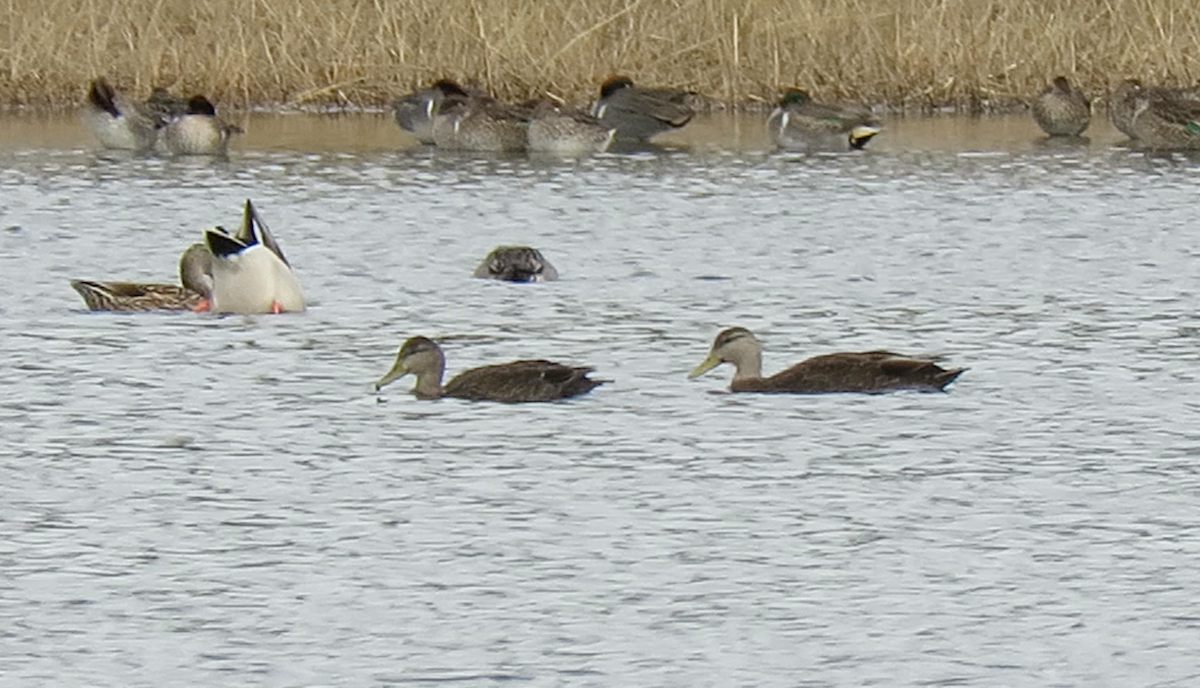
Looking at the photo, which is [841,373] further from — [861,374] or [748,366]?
[748,366]

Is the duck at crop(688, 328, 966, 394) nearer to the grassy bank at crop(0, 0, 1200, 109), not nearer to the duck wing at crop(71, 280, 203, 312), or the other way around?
the duck wing at crop(71, 280, 203, 312)

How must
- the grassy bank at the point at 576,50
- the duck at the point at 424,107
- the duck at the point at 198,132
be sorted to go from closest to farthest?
the duck at the point at 198,132 → the duck at the point at 424,107 → the grassy bank at the point at 576,50

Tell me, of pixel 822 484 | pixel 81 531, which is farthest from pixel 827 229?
pixel 81 531

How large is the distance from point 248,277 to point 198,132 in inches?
306

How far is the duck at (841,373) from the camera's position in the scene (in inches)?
407

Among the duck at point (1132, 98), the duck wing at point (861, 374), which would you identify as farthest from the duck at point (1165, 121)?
the duck wing at point (861, 374)

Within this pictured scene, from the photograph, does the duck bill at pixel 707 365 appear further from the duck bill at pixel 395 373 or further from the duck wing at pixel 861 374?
the duck bill at pixel 395 373

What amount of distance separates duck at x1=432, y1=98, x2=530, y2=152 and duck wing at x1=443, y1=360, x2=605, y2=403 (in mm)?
10389

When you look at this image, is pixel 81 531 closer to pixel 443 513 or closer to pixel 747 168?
pixel 443 513

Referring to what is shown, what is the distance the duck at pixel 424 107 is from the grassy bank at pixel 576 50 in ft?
6.56

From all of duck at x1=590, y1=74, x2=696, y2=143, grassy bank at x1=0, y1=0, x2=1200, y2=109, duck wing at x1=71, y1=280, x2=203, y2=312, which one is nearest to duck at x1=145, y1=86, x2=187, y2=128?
grassy bank at x1=0, y1=0, x2=1200, y2=109

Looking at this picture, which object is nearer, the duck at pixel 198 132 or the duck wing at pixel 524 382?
the duck wing at pixel 524 382

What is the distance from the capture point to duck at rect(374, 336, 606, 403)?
10258 millimetres

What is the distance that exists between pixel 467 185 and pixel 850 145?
3.62m
